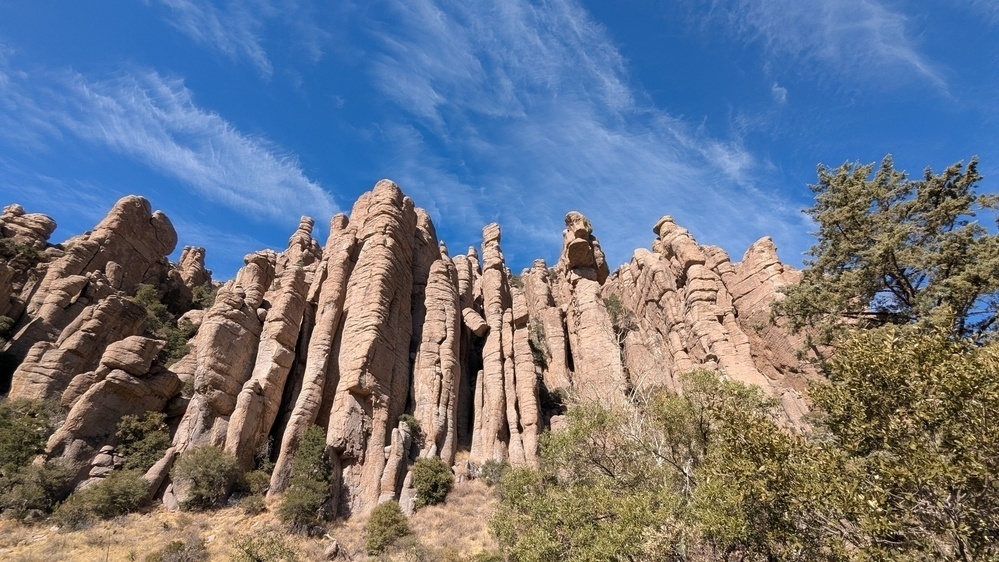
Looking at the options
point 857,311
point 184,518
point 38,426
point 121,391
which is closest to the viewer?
point 857,311

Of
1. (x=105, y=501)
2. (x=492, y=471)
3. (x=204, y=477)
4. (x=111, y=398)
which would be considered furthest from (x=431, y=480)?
(x=111, y=398)

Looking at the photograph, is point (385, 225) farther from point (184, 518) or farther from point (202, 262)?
point (202, 262)

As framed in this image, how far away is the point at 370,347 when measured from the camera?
30.1 m

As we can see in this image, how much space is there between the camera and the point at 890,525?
6.72 metres

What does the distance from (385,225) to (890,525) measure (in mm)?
36760

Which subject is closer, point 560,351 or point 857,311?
point 857,311

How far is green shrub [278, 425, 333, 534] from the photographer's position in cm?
2220

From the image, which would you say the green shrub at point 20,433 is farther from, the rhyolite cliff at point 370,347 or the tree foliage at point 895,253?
the tree foliage at point 895,253

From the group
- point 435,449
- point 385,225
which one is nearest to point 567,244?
point 385,225

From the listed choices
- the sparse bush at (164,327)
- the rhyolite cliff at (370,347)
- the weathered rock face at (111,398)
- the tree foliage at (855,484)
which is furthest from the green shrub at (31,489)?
the tree foliage at (855,484)

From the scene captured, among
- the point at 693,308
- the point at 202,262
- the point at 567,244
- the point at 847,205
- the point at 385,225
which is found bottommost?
the point at 847,205

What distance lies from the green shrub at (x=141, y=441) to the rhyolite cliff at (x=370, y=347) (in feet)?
1.90

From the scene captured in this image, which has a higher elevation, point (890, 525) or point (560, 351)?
point (560, 351)

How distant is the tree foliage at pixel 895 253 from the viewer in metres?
15.4
